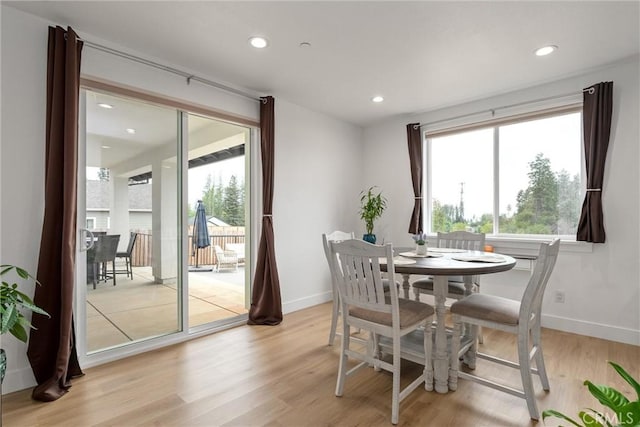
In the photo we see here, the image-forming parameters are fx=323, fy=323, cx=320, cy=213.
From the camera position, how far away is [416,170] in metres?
4.24

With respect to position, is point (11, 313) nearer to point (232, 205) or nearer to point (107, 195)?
point (107, 195)

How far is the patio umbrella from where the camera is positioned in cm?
327

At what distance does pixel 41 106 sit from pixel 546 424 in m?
3.75

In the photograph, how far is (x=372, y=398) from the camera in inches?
81.1

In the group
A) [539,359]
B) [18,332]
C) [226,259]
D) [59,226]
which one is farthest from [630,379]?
[226,259]

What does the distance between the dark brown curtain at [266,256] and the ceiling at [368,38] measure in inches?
16.4

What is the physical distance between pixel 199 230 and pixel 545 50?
3.53m

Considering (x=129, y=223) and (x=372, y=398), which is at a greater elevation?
(x=129, y=223)

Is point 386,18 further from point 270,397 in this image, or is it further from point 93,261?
point 93,261

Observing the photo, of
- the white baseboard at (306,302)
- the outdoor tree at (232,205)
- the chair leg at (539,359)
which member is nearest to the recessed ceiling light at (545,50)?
the chair leg at (539,359)

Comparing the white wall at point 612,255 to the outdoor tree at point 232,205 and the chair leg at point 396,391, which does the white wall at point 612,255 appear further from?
the outdoor tree at point 232,205

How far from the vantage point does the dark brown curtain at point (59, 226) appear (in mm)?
2150

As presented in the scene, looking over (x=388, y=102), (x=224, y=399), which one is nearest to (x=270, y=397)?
(x=224, y=399)

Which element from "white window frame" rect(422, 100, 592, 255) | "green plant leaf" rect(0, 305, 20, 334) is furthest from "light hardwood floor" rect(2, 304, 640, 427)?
"white window frame" rect(422, 100, 592, 255)
